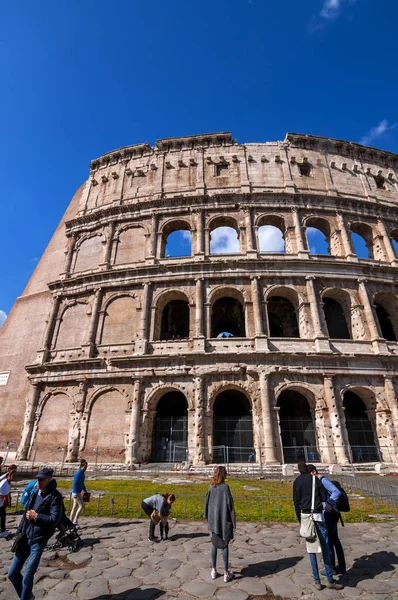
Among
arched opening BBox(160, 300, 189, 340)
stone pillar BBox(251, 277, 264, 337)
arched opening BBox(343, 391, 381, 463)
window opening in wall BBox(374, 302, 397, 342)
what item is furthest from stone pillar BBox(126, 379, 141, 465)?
window opening in wall BBox(374, 302, 397, 342)

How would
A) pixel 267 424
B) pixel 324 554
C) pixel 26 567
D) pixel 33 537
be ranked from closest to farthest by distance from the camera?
pixel 26 567 < pixel 33 537 < pixel 324 554 < pixel 267 424

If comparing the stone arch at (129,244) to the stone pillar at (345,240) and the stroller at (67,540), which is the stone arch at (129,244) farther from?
the stroller at (67,540)

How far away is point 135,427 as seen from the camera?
1539cm

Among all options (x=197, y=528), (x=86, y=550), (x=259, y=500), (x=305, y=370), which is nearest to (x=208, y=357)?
(x=305, y=370)

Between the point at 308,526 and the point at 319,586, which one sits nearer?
the point at 319,586

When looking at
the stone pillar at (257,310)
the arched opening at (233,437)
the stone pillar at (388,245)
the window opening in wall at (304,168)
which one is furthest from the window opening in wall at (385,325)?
the arched opening at (233,437)

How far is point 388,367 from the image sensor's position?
1617 centimetres

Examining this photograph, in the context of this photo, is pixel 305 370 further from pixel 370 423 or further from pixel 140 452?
pixel 140 452

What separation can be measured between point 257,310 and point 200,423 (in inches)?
247

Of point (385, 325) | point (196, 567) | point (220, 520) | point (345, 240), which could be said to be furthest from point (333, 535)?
point (385, 325)

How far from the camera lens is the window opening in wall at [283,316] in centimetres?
2050

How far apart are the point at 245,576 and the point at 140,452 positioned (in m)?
12.0

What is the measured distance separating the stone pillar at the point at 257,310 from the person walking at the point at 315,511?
39.6 ft

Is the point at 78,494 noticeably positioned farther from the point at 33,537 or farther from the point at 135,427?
the point at 135,427
